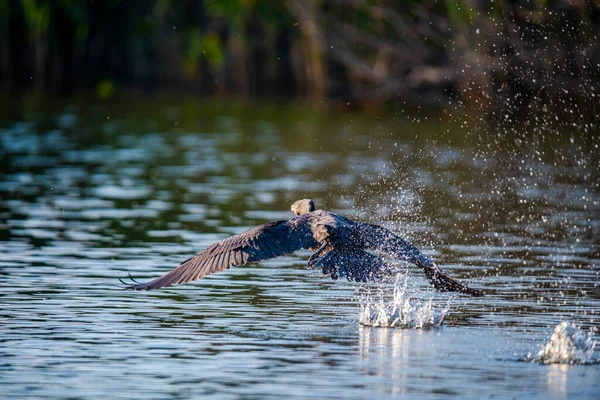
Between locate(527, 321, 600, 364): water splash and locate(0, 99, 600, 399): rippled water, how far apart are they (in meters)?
0.15

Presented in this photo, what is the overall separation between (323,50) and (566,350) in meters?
25.6

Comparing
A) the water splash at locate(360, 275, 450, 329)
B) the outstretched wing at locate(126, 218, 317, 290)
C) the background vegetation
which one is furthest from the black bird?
the background vegetation

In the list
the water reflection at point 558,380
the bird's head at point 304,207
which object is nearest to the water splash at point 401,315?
the bird's head at point 304,207

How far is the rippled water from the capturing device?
22.3ft

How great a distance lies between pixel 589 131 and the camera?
25109 mm

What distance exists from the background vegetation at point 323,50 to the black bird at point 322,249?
16.2 meters

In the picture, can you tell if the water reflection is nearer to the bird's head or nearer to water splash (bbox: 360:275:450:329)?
water splash (bbox: 360:275:450:329)

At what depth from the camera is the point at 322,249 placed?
27.1ft

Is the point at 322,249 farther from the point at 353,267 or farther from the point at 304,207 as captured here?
the point at 304,207

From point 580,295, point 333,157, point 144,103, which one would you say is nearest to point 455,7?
point 333,157

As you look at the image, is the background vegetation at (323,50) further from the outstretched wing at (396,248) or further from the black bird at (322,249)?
the black bird at (322,249)

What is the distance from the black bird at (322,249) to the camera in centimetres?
811

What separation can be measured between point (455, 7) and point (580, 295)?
17.8 m

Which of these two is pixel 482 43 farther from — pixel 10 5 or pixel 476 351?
pixel 476 351
